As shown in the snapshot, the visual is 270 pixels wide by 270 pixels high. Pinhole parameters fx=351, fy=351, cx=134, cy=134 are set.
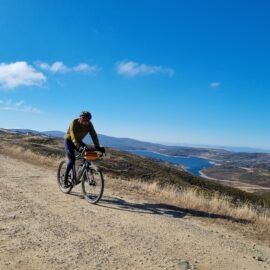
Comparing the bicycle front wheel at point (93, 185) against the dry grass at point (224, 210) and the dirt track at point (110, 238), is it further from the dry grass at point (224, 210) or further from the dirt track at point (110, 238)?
the dry grass at point (224, 210)

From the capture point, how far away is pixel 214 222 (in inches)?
349

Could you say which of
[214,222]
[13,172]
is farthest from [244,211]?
[13,172]

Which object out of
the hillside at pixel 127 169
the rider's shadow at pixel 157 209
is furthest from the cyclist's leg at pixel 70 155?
the hillside at pixel 127 169

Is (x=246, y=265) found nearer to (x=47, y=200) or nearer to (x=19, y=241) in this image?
(x=19, y=241)

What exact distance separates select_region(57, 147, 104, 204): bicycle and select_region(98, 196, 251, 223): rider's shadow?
364mm

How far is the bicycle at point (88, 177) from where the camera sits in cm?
985

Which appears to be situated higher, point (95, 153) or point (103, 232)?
point (95, 153)

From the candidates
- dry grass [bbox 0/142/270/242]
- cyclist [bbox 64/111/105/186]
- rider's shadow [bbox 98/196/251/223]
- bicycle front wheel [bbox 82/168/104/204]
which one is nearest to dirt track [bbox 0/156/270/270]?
rider's shadow [bbox 98/196/251/223]

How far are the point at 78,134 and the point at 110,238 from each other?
4525 mm

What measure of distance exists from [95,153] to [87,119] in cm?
103

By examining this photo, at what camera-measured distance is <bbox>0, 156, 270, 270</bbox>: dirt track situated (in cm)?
561

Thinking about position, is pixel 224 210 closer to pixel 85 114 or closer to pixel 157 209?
pixel 157 209

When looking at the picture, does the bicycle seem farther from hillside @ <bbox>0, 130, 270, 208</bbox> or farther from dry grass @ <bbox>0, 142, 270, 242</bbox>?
hillside @ <bbox>0, 130, 270, 208</bbox>

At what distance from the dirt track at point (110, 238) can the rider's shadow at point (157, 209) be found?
0.03 meters
